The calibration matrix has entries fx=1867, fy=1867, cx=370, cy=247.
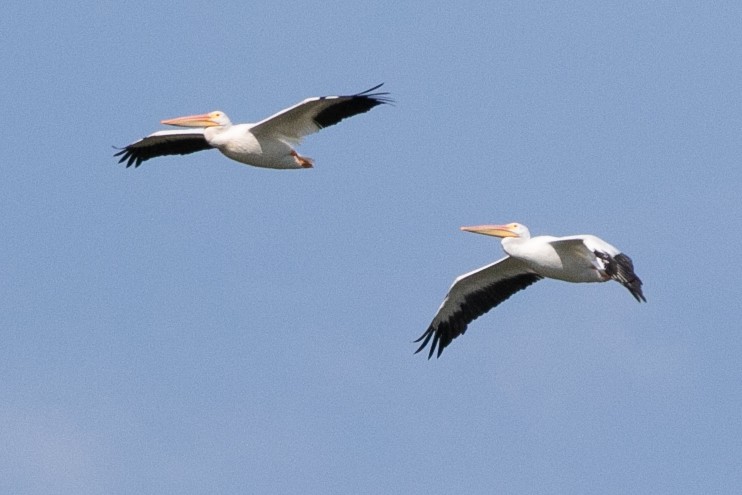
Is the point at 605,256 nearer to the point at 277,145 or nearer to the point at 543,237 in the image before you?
the point at 543,237

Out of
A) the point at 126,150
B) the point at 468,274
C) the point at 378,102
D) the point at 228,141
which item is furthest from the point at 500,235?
the point at 126,150

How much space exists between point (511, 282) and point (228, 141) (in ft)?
11.6

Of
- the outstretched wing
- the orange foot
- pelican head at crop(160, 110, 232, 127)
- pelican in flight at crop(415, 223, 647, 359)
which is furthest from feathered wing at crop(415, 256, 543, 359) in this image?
pelican head at crop(160, 110, 232, 127)

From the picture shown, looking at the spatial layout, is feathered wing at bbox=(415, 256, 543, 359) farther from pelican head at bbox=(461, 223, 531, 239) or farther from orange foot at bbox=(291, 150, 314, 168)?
orange foot at bbox=(291, 150, 314, 168)

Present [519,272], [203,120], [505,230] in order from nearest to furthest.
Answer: [505,230] → [519,272] → [203,120]

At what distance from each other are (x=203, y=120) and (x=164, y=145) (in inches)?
34.9

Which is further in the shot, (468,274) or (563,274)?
(468,274)

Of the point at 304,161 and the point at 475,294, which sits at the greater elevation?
the point at 304,161

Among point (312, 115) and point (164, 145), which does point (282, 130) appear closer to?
point (312, 115)

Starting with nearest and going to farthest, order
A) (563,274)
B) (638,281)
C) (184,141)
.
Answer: (638,281)
(563,274)
(184,141)

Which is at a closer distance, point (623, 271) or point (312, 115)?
point (623, 271)

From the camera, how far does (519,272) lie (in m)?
20.7

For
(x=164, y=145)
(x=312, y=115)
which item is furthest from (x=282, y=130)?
(x=164, y=145)

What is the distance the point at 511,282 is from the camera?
20.7 metres
